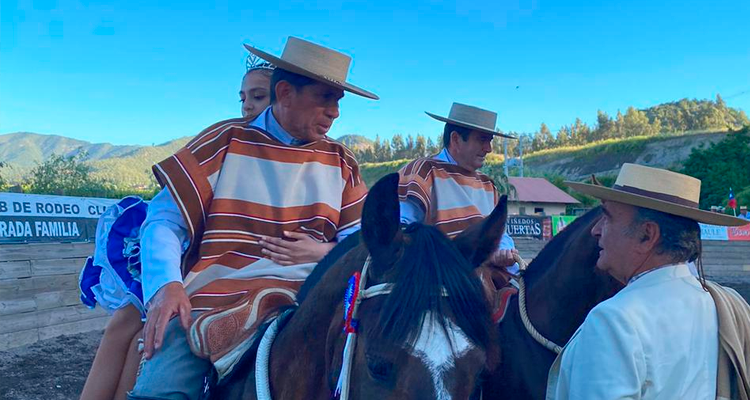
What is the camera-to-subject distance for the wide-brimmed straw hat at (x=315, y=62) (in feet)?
8.58

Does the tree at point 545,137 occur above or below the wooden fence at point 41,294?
above

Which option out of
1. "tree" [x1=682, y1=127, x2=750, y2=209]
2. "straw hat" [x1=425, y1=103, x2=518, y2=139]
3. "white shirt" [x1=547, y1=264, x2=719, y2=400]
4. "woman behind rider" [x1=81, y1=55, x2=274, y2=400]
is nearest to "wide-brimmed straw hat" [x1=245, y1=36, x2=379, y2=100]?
"woman behind rider" [x1=81, y1=55, x2=274, y2=400]

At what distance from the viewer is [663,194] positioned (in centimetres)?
209

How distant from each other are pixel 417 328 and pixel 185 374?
42.8 inches

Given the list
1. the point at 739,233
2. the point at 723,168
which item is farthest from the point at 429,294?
the point at 723,168

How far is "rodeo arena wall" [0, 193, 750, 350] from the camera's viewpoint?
7.80 metres

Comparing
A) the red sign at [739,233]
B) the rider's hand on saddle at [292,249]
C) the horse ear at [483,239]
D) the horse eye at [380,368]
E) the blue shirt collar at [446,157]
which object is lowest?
the horse eye at [380,368]

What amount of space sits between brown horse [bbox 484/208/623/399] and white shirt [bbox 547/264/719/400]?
0.95m

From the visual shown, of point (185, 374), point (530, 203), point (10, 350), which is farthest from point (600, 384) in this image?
point (530, 203)

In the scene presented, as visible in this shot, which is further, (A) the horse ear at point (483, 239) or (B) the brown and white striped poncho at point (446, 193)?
(B) the brown and white striped poncho at point (446, 193)

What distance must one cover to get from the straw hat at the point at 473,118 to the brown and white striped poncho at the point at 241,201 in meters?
1.98

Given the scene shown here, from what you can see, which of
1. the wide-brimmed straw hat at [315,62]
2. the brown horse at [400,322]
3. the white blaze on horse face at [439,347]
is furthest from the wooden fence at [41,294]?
the white blaze on horse face at [439,347]

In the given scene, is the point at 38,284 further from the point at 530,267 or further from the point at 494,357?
the point at 494,357

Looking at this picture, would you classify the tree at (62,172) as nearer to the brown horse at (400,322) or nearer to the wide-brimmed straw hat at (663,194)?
the brown horse at (400,322)
